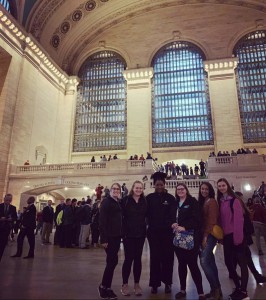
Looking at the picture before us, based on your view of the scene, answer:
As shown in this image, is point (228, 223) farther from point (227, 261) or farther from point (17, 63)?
point (17, 63)

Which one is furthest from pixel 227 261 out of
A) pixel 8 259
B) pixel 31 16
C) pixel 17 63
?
pixel 31 16

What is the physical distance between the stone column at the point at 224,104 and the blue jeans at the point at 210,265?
53.8 feet

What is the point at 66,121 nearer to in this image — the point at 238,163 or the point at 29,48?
the point at 29,48

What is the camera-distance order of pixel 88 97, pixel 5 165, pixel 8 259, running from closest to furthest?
pixel 8 259 → pixel 5 165 → pixel 88 97

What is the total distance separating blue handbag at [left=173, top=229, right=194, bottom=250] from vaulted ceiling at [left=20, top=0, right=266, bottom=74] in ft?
65.4

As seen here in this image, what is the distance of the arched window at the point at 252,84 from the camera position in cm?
1889

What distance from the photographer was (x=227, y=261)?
3408 mm

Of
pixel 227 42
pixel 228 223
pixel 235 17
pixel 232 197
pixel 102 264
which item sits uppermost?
pixel 235 17

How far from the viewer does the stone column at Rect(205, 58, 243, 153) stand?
18.9m

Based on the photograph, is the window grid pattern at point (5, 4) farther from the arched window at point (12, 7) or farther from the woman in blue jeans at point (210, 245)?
the woman in blue jeans at point (210, 245)

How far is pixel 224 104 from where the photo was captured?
1970 centimetres

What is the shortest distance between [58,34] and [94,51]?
3282 mm

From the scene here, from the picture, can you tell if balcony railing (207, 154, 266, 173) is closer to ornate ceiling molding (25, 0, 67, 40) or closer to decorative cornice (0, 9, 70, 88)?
decorative cornice (0, 9, 70, 88)

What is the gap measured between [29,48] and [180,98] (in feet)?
37.2
